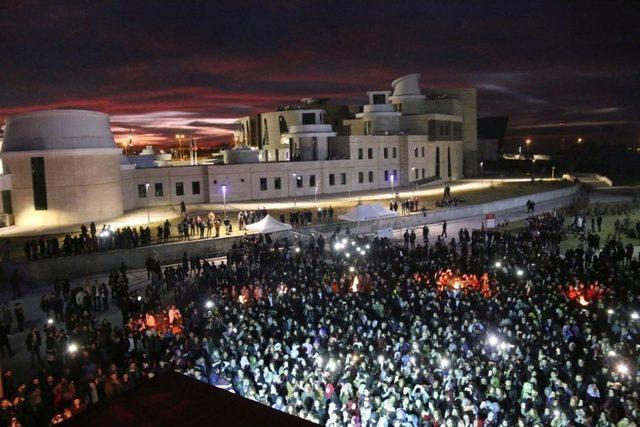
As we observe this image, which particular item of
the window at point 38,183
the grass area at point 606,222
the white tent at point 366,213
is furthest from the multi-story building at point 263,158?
the grass area at point 606,222

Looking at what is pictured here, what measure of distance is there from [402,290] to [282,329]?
4.51m

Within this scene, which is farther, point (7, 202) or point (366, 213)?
point (7, 202)

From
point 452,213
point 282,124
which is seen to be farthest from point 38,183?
point 282,124

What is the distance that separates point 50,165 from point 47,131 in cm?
202

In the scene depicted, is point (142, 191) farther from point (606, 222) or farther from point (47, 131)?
point (606, 222)

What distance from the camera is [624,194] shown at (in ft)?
174

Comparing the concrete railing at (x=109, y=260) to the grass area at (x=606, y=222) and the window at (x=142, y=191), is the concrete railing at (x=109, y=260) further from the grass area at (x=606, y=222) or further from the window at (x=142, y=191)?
the window at (x=142, y=191)

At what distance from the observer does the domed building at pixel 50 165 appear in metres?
34.9

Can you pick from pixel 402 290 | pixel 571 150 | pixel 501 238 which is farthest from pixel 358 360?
pixel 571 150

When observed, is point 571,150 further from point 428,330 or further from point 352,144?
point 428,330

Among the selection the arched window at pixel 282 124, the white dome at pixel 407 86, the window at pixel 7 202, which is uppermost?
the white dome at pixel 407 86

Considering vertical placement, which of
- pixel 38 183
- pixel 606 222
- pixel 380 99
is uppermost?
pixel 380 99

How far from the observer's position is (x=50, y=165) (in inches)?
1377

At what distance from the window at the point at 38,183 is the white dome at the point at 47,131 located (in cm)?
82
